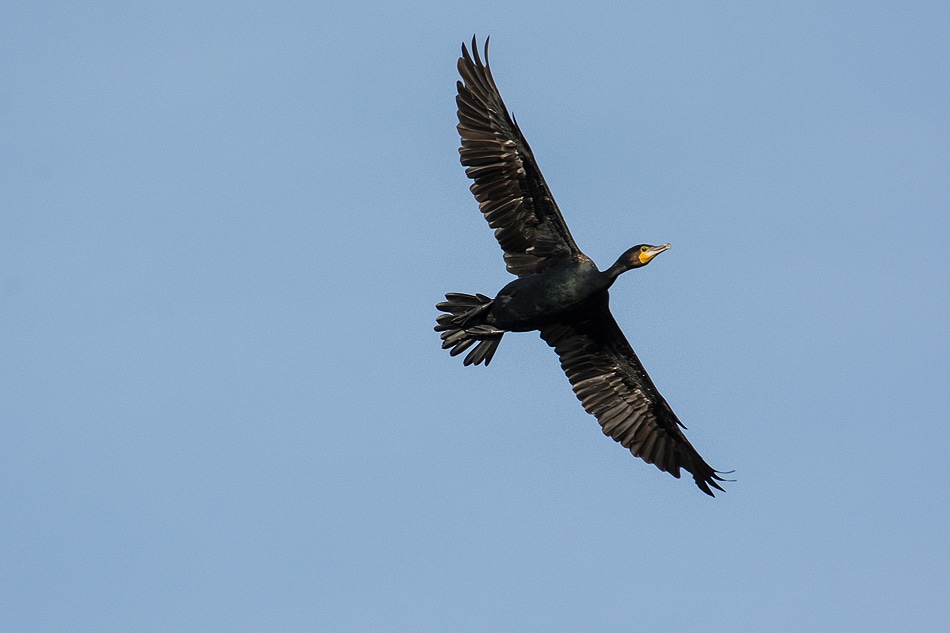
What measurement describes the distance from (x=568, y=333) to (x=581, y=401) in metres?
1.16

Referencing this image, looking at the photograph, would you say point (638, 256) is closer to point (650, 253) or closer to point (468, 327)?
point (650, 253)

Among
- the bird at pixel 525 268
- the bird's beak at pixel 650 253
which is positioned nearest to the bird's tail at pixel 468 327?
the bird at pixel 525 268

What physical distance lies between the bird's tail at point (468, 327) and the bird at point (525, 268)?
1cm

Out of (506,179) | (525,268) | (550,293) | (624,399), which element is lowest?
(624,399)

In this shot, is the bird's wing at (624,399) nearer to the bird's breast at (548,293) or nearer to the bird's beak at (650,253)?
the bird's breast at (548,293)

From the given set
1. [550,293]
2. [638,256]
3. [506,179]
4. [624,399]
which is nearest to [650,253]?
[638,256]

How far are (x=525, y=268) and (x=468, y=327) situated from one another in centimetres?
114

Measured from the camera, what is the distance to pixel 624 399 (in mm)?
22734

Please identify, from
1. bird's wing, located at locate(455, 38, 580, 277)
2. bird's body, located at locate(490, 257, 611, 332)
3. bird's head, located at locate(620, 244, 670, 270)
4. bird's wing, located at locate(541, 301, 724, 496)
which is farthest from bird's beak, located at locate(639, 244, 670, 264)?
bird's wing, located at locate(541, 301, 724, 496)

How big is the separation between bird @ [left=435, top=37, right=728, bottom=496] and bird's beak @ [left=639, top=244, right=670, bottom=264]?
0.04 ft

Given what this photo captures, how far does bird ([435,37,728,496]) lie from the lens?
811 inches

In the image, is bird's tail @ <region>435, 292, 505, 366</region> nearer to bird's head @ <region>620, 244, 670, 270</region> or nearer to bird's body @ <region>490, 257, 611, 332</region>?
bird's body @ <region>490, 257, 611, 332</region>

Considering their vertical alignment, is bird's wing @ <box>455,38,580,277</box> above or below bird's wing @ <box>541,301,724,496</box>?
above

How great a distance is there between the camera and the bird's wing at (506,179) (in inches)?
810
